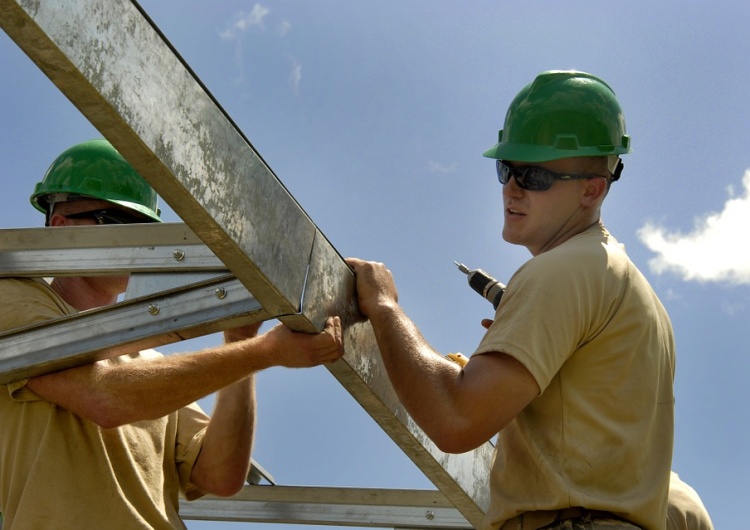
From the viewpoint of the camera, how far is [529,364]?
2.88m

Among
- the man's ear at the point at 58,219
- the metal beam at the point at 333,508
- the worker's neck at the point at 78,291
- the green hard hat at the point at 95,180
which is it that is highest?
the green hard hat at the point at 95,180

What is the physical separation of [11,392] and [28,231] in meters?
0.60

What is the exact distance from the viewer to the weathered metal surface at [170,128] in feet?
7.64

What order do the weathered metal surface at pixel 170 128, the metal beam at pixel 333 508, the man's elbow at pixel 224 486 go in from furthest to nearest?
A: the metal beam at pixel 333 508 < the man's elbow at pixel 224 486 < the weathered metal surface at pixel 170 128

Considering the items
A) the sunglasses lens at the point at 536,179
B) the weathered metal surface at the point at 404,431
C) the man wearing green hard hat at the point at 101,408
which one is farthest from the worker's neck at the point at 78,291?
the sunglasses lens at the point at 536,179

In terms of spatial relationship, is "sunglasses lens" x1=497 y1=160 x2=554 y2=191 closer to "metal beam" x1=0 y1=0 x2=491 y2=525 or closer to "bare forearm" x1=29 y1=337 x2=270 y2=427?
"metal beam" x1=0 y1=0 x2=491 y2=525

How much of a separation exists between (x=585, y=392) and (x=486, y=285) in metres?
1.11

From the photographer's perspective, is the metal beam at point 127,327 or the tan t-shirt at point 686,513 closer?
the metal beam at point 127,327

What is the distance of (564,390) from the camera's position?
3.01 meters

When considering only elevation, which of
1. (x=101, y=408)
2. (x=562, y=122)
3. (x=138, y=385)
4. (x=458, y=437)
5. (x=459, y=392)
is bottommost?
(x=458, y=437)

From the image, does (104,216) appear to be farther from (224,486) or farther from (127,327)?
(224,486)

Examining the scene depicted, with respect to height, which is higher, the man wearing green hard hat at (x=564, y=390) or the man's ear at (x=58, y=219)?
the man's ear at (x=58, y=219)

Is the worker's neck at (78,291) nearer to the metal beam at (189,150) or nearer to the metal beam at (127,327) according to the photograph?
the metal beam at (127,327)

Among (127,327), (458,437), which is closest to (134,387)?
(127,327)
